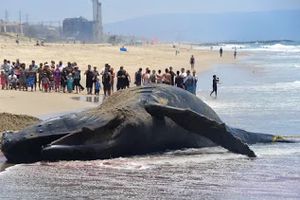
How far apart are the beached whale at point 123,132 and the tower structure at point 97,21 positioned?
169382 mm

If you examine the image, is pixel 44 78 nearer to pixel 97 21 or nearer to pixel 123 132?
pixel 123 132

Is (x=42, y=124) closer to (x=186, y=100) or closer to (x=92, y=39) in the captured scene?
(x=186, y=100)

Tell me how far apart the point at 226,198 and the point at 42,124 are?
3801 mm

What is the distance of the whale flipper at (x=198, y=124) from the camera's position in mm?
11383

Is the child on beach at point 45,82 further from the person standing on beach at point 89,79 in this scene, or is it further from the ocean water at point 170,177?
the ocean water at point 170,177

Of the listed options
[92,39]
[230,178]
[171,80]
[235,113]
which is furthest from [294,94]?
[92,39]

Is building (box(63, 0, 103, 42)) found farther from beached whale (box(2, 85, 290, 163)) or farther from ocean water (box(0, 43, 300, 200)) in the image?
ocean water (box(0, 43, 300, 200))

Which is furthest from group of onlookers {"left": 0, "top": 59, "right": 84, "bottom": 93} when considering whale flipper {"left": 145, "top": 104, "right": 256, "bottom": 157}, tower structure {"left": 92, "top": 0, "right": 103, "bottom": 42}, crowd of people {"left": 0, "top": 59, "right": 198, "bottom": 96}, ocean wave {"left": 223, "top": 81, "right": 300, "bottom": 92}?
tower structure {"left": 92, "top": 0, "right": 103, "bottom": 42}

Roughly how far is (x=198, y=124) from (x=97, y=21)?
577ft

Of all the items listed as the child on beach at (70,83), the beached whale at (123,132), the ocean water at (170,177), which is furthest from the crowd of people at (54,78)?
the beached whale at (123,132)

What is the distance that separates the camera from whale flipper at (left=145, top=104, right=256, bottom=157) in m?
11.4

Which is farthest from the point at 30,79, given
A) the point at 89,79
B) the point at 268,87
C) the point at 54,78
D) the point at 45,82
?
the point at 268,87

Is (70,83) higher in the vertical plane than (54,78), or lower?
lower

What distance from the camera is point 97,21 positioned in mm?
185125
